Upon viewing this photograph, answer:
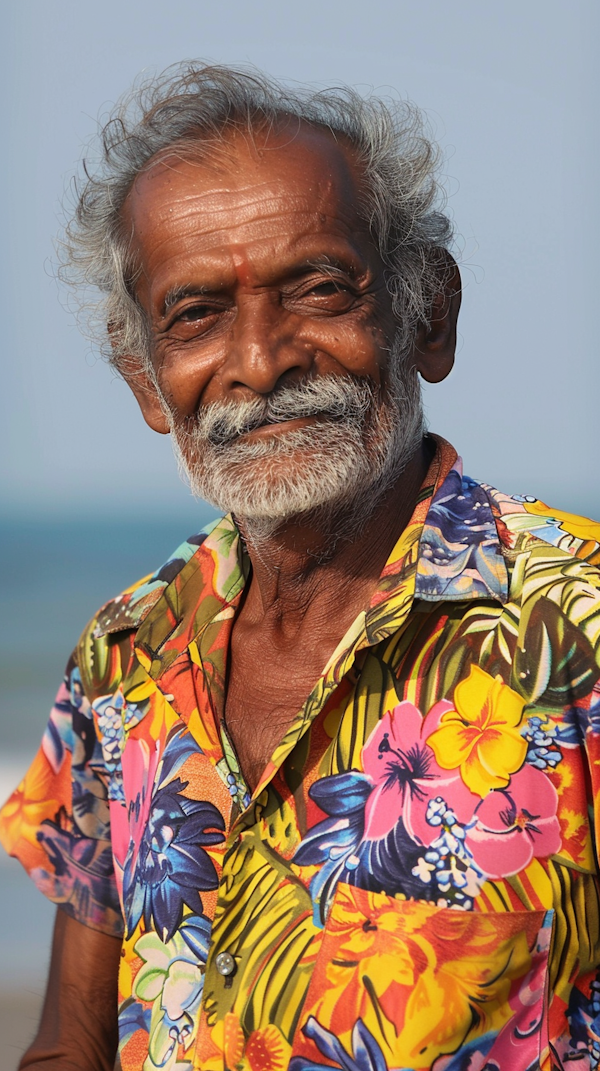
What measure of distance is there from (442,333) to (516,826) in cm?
97

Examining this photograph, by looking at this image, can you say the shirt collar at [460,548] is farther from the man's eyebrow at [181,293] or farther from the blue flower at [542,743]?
the man's eyebrow at [181,293]

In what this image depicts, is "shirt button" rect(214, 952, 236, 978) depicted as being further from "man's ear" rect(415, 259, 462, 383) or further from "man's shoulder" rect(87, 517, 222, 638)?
"man's ear" rect(415, 259, 462, 383)

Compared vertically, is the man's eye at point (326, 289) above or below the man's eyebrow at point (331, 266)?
below

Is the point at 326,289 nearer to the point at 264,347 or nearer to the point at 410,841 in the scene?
the point at 264,347

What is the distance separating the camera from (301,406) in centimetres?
189

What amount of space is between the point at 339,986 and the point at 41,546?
17281mm

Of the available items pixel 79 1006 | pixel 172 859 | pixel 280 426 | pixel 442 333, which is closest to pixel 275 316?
pixel 280 426

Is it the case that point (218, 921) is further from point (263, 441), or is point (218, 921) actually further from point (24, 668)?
point (24, 668)

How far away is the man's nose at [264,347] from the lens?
1.85 meters

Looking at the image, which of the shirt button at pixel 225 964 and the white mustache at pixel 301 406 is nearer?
the shirt button at pixel 225 964

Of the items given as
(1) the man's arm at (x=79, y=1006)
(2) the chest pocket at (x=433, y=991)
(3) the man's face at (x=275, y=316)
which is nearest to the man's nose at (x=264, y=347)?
(3) the man's face at (x=275, y=316)

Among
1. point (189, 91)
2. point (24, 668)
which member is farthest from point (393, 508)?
point (24, 668)

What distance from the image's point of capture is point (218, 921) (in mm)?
1746

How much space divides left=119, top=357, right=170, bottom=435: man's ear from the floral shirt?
1.73 ft
